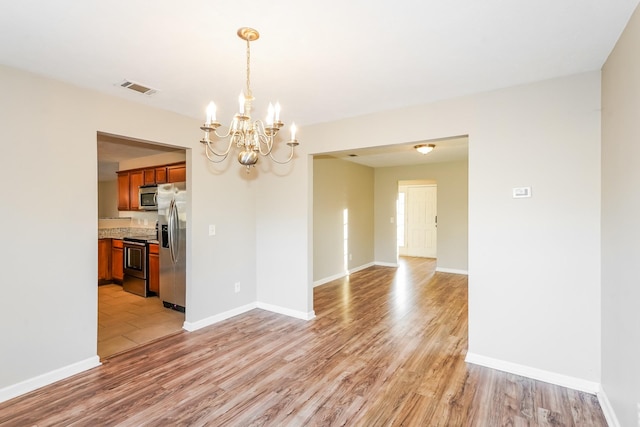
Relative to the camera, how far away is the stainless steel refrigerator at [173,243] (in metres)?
4.15

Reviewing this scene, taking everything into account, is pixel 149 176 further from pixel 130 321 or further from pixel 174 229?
pixel 130 321

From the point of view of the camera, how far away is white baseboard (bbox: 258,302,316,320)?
411 cm

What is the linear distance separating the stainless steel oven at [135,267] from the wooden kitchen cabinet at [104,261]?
1.95 ft

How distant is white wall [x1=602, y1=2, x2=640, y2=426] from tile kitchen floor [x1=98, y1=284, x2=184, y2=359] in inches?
156

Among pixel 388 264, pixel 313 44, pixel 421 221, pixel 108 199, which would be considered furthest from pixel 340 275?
pixel 108 199

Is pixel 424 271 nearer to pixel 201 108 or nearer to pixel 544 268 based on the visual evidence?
pixel 544 268

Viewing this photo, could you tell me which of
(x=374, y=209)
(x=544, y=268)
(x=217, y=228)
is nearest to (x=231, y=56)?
(x=217, y=228)

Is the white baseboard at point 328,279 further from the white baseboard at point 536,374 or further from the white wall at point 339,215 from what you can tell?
the white baseboard at point 536,374

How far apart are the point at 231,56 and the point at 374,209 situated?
20.2ft

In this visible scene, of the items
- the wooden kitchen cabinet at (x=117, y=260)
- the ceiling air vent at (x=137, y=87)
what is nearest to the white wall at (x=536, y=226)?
the ceiling air vent at (x=137, y=87)

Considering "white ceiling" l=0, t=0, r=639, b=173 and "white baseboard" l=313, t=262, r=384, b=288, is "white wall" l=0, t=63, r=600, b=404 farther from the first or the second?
"white baseboard" l=313, t=262, r=384, b=288

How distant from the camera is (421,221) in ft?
31.3

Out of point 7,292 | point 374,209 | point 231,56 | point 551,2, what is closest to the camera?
point 551,2

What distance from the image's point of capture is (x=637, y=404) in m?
1.69
